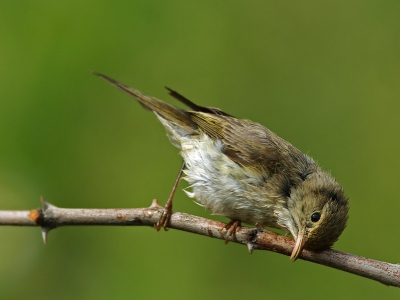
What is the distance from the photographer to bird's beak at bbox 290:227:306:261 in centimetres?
324

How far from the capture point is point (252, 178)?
3.86 m

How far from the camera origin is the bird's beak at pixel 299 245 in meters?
3.24

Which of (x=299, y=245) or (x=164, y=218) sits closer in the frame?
(x=299, y=245)

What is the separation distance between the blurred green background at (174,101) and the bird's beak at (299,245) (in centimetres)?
185

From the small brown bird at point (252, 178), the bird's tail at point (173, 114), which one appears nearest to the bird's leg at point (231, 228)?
the small brown bird at point (252, 178)

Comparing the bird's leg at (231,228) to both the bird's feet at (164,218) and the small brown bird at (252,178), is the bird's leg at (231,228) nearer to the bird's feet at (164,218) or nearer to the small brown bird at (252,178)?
the small brown bird at (252,178)

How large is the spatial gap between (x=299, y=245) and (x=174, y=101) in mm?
2689

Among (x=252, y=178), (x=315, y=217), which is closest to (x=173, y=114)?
(x=252, y=178)

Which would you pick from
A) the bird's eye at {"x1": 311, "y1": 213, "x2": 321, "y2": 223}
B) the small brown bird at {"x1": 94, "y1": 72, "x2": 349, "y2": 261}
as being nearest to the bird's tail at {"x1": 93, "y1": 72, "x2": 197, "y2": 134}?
the small brown bird at {"x1": 94, "y1": 72, "x2": 349, "y2": 261}

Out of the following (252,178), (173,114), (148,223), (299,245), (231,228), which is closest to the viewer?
(299,245)

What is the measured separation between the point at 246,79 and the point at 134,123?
1193mm

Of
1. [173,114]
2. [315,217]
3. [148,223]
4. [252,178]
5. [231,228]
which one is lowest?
[148,223]

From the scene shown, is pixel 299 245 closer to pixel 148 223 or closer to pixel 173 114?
pixel 148 223

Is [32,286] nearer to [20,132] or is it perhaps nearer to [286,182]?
Result: [20,132]
